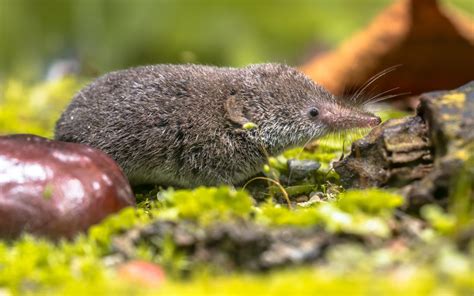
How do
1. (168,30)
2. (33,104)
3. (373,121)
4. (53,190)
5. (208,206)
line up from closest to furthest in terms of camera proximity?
(208,206) → (53,190) → (373,121) → (33,104) → (168,30)

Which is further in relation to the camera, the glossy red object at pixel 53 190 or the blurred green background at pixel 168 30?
the blurred green background at pixel 168 30

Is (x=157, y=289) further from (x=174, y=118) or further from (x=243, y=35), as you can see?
(x=243, y=35)

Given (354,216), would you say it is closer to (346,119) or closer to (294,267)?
(294,267)

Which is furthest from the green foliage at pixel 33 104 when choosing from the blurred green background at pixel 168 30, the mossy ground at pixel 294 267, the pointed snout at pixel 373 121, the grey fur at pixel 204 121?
the mossy ground at pixel 294 267

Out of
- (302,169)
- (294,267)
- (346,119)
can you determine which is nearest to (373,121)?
(346,119)

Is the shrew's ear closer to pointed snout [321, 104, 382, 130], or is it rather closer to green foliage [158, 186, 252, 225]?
pointed snout [321, 104, 382, 130]

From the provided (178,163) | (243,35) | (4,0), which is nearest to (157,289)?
(178,163)

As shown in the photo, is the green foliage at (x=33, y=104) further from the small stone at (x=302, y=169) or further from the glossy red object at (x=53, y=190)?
the glossy red object at (x=53, y=190)
